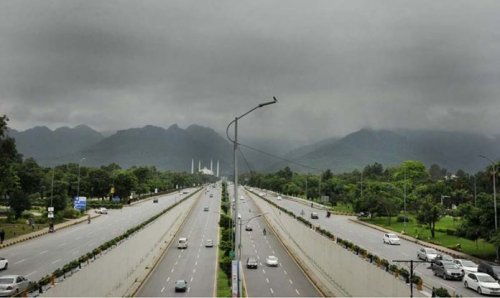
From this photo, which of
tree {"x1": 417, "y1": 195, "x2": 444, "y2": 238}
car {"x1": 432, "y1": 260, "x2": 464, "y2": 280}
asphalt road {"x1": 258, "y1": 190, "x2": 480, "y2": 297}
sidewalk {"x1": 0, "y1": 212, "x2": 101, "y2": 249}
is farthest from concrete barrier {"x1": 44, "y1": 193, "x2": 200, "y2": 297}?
tree {"x1": 417, "y1": 195, "x2": 444, "y2": 238}

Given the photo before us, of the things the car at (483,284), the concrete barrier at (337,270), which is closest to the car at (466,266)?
the car at (483,284)

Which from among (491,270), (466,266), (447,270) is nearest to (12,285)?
(447,270)

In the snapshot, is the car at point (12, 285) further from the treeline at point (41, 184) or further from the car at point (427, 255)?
the car at point (427, 255)

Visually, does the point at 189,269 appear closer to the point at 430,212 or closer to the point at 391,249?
the point at 391,249

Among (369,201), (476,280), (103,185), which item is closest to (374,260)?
(476,280)

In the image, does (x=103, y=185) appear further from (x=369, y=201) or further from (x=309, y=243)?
(x=309, y=243)
